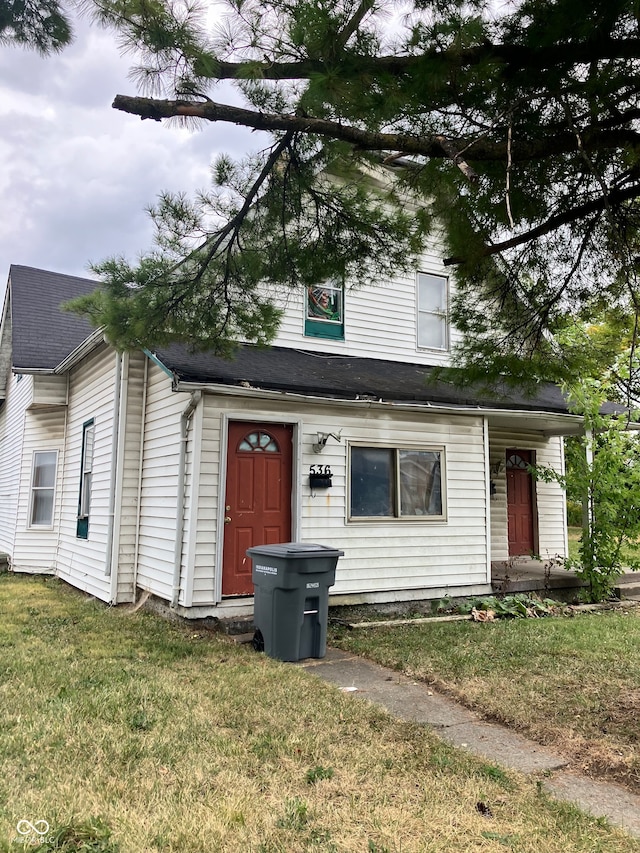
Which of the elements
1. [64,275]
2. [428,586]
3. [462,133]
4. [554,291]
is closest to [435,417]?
[428,586]

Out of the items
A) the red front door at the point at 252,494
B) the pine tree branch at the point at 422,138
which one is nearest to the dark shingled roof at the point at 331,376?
the red front door at the point at 252,494

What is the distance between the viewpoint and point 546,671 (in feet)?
18.9

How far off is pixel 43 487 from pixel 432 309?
8026 mm

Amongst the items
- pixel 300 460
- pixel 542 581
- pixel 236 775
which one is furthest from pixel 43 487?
pixel 236 775

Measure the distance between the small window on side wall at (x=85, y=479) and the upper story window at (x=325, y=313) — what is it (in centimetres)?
391

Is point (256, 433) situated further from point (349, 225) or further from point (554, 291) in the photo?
point (554, 291)

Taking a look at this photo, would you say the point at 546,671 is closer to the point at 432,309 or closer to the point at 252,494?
the point at 252,494

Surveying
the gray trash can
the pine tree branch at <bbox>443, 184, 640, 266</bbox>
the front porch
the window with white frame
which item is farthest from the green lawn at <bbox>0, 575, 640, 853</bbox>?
the window with white frame

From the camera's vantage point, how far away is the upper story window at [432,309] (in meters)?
11.1

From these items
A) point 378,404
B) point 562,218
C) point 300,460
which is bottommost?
point 300,460

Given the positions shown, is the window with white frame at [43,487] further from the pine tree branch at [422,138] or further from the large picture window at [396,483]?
the pine tree branch at [422,138]

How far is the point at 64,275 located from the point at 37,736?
1414 centimetres

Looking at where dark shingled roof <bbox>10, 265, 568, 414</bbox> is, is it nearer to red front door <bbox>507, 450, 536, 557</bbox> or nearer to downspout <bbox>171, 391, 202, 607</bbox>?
downspout <bbox>171, 391, 202, 607</bbox>

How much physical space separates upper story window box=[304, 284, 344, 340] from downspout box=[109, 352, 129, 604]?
2.79 metres
